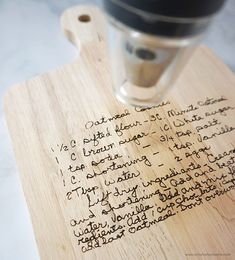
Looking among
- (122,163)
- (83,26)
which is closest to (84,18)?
(83,26)

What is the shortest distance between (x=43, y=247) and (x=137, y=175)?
0.59 feet

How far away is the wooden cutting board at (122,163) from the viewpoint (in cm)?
50

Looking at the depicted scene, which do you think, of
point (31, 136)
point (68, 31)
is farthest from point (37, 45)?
point (31, 136)

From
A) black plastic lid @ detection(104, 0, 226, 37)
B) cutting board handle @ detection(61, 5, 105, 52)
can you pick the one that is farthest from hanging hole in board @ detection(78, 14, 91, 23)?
black plastic lid @ detection(104, 0, 226, 37)

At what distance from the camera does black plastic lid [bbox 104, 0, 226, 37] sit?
0.29 meters

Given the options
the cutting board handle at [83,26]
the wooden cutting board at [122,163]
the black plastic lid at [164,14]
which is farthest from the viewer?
the cutting board handle at [83,26]

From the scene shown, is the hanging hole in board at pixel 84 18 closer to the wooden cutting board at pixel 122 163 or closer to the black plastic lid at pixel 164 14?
the wooden cutting board at pixel 122 163

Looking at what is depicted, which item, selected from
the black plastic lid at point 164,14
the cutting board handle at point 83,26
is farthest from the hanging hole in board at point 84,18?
the black plastic lid at point 164,14

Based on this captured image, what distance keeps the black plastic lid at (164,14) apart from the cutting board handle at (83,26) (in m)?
0.40

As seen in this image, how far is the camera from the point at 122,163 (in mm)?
573

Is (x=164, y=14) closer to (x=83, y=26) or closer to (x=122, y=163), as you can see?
(x=122, y=163)

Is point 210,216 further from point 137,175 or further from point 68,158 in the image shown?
point 68,158

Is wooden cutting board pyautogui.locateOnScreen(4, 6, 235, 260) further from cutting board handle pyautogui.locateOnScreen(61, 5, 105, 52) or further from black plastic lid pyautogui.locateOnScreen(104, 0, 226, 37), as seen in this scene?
black plastic lid pyautogui.locateOnScreen(104, 0, 226, 37)

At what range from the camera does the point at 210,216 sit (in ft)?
1.74
